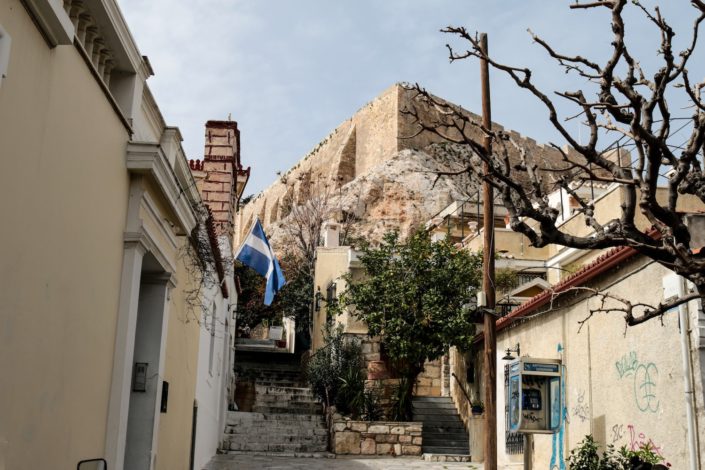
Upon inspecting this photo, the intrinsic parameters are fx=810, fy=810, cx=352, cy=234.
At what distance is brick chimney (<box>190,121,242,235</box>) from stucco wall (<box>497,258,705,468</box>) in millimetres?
6213

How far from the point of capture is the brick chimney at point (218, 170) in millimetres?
15469

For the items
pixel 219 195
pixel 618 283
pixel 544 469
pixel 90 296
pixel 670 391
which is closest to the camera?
pixel 90 296

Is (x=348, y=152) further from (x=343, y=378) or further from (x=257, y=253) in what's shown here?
(x=257, y=253)

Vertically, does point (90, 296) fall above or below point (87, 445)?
above

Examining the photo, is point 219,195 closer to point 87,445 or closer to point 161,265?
point 161,265

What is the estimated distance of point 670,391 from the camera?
9664 millimetres

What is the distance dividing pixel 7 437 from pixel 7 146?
1707 mm

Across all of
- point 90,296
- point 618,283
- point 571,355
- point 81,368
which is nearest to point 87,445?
point 81,368

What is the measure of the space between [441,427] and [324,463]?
4.47m

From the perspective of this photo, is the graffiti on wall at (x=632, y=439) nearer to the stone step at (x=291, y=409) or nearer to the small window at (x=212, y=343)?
the small window at (x=212, y=343)

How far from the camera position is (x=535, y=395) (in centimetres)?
1266

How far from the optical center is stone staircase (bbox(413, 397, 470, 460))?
18.3 meters

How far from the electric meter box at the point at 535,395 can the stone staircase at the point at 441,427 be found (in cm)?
506

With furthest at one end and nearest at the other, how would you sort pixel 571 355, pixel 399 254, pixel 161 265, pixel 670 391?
1. pixel 399 254
2. pixel 571 355
3. pixel 670 391
4. pixel 161 265
